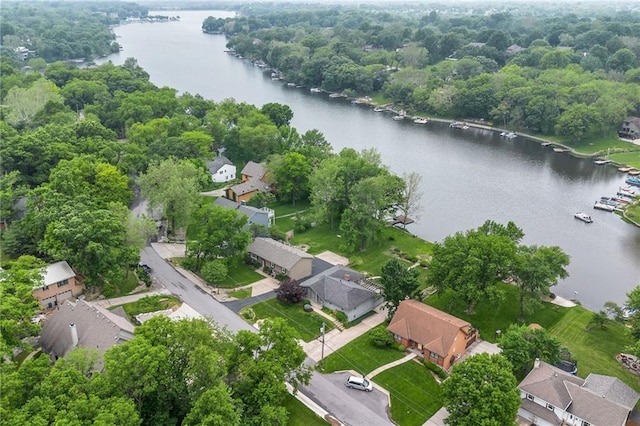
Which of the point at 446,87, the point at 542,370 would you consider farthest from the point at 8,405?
the point at 446,87

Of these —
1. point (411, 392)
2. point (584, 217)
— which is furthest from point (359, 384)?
Result: point (584, 217)

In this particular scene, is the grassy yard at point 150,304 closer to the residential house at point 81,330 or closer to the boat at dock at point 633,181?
the residential house at point 81,330

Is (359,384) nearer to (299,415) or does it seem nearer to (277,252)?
(299,415)

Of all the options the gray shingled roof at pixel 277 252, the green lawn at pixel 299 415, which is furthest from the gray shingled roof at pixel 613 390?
the gray shingled roof at pixel 277 252

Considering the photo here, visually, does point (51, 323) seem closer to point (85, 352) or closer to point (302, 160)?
point (85, 352)

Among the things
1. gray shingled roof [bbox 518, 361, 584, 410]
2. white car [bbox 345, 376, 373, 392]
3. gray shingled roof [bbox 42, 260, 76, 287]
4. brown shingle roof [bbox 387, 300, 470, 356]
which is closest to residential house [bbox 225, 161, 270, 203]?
gray shingled roof [bbox 42, 260, 76, 287]

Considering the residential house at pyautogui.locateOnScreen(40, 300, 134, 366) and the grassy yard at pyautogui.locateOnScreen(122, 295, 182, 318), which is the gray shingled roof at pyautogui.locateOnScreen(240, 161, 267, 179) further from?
the residential house at pyautogui.locateOnScreen(40, 300, 134, 366)
